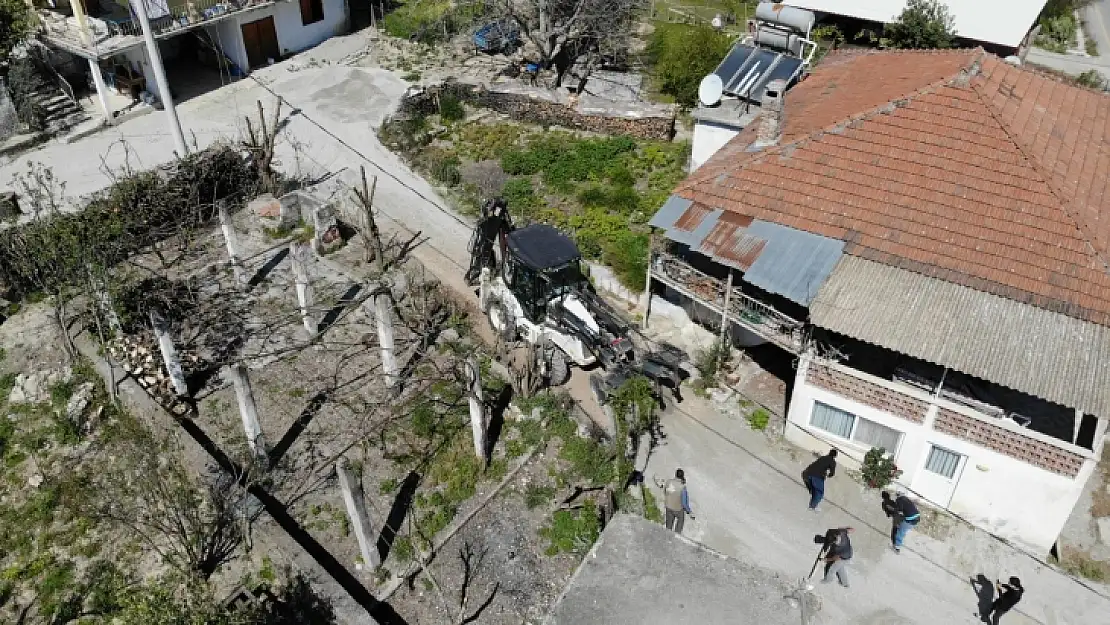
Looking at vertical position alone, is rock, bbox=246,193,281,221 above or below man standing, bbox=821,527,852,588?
above

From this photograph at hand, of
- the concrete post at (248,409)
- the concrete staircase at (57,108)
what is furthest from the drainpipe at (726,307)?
the concrete staircase at (57,108)

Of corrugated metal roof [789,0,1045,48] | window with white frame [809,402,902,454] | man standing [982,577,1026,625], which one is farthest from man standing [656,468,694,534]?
corrugated metal roof [789,0,1045,48]

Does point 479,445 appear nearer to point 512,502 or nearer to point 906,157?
point 512,502

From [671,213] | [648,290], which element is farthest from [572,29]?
[648,290]

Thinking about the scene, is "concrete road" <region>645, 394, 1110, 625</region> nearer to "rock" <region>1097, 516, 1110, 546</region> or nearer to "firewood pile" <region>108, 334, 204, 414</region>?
"rock" <region>1097, 516, 1110, 546</region>

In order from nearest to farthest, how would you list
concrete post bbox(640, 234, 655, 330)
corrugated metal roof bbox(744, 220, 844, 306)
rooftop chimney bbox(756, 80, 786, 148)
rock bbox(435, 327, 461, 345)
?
corrugated metal roof bbox(744, 220, 844, 306) < concrete post bbox(640, 234, 655, 330) < rock bbox(435, 327, 461, 345) < rooftop chimney bbox(756, 80, 786, 148)

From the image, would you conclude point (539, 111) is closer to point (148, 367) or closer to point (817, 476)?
point (148, 367)

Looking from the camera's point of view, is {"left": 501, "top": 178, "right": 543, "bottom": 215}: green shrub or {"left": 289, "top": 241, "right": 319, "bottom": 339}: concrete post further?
{"left": 501, "top": 178, "right": 543, "bottom": 215}: green shrub
